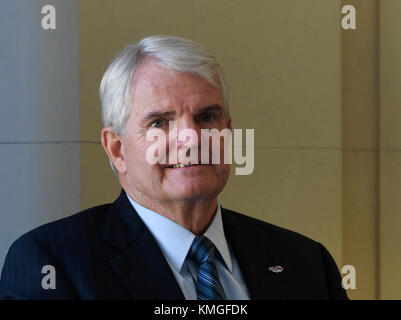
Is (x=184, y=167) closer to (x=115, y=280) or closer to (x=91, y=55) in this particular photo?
(x=115, y=280)

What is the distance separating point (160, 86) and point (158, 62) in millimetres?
65

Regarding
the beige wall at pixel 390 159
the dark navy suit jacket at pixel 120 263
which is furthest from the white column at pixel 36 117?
the beige wall at pixel 390 159

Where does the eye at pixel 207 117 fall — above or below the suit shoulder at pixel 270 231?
above

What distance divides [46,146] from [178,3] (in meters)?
0.77

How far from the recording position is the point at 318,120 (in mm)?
2578

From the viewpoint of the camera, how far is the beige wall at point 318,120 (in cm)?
249

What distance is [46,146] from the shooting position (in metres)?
2.21

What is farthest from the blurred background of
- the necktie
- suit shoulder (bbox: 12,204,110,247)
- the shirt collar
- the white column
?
the necktie

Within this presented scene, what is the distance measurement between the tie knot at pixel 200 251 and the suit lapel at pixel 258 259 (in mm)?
120

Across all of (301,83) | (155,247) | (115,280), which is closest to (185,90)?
(155,247)

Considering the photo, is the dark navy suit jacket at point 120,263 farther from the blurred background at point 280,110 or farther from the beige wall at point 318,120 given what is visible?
the beige wall at point 318,120

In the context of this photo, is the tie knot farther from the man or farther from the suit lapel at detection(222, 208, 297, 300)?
the suit lapel at detection(222, 208, 297, 300)

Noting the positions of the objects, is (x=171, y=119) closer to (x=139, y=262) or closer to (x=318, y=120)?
(x=139, y=262)

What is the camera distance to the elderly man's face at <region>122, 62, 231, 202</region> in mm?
1579
